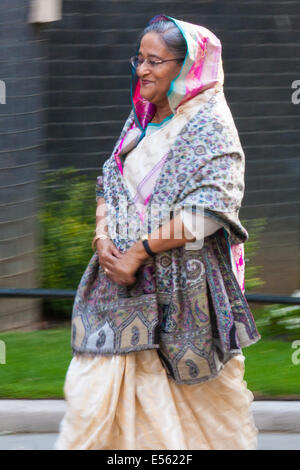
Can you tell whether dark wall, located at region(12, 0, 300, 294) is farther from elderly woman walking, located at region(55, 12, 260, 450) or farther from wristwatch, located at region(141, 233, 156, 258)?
wristwatch, located at region(141, 233, 156, 258)

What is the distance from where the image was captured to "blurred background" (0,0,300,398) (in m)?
5.35

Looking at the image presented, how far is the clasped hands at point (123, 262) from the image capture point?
10.4 ft

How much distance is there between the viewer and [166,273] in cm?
322

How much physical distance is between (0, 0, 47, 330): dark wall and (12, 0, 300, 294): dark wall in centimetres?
23

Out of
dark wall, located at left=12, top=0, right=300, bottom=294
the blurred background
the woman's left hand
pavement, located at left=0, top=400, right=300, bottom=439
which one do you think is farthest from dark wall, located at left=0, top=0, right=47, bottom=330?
the woman's left hand

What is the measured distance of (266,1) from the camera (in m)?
6.09

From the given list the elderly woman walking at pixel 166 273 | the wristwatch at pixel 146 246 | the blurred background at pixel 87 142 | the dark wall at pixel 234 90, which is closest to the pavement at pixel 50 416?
the blurred background at pixel 87 142

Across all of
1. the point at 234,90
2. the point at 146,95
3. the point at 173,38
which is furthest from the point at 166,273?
the point at 234,90

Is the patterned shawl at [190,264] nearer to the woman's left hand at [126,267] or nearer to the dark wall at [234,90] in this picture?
the woman's left hand at [126,267]

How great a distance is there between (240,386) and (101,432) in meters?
0.58

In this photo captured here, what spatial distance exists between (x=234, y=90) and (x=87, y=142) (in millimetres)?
1064
